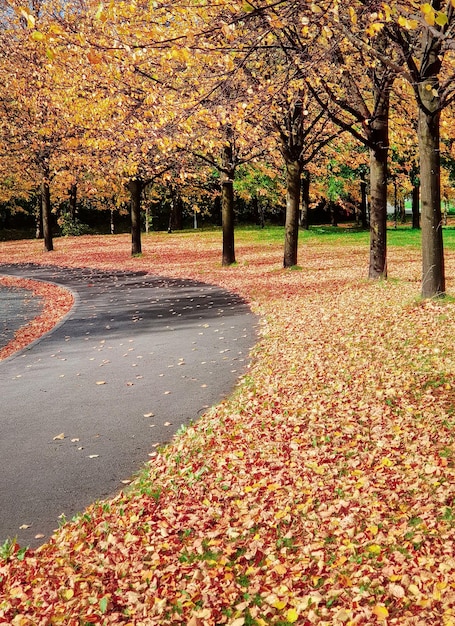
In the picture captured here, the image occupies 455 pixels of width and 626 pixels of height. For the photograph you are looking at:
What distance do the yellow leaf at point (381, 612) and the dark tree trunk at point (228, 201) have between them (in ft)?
64.0

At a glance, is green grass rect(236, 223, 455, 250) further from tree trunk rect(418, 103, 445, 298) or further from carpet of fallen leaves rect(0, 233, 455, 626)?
carpet of fallen leaves rect(0, 233, 455, 626)

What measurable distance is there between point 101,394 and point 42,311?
922 cm

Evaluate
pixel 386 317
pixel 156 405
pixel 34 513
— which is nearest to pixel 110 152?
pixel 386 317

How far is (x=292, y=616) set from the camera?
12.6ft

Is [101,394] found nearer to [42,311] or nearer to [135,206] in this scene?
[42,311]

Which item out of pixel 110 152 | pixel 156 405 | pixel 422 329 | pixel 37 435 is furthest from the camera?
pixel 110 152

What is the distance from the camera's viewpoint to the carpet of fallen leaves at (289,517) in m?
4.00

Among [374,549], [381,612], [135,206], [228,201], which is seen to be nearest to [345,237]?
[135,206]

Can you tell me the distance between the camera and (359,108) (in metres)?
14.4

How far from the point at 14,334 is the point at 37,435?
756 cm

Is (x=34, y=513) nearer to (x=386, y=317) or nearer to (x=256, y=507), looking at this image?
(x=256, y=507)

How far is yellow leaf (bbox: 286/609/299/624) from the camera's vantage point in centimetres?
382

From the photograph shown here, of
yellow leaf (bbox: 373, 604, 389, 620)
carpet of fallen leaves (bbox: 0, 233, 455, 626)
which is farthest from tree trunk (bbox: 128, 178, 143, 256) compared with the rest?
yellow leaf (bbox: 373, 604, 389, 620)

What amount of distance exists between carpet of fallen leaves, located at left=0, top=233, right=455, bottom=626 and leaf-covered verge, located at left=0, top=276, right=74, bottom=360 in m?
6.40
